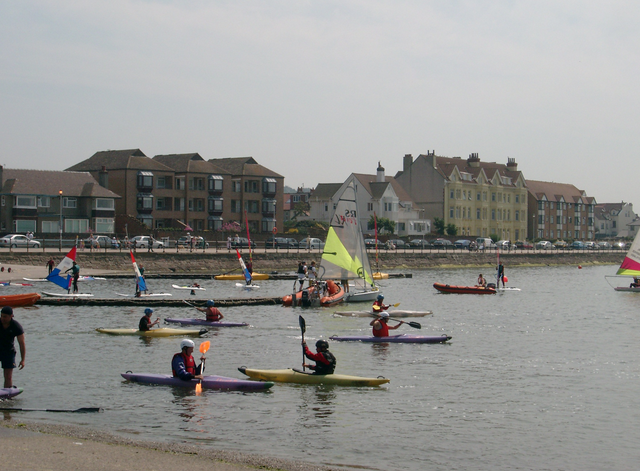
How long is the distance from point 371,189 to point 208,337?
321 ft

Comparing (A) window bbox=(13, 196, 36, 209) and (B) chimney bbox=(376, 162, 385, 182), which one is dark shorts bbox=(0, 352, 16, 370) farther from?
(B) chimney bbox=(376, 162, 385, 182)

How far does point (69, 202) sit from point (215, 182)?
23.7 metres

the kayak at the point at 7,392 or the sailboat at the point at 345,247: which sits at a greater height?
the sailboat at the point at 345,247

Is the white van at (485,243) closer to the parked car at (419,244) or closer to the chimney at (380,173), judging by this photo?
the parked car at (419,244)

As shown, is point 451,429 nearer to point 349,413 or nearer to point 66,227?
point 349,413

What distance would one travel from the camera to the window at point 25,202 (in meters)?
89.8

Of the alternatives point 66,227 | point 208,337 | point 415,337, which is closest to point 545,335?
point 415,337

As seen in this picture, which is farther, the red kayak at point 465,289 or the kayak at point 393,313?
the red kayak at point 465,289

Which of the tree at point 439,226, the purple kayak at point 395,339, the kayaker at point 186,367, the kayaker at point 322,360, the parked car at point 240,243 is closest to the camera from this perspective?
the kayaker at point 186,367

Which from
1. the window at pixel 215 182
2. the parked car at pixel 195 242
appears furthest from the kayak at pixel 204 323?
the window at pixel 215 182

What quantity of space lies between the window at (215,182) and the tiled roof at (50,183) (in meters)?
17.2

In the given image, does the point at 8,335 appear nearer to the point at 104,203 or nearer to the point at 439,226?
the point at 104,203

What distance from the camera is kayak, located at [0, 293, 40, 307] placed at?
3825cm

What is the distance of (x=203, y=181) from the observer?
111 meters
